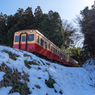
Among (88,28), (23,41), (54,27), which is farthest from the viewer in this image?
(54,27)

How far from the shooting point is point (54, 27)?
24.4m

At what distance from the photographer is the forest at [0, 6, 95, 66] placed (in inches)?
547

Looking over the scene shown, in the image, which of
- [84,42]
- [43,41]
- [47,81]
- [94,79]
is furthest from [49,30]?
[47,81]

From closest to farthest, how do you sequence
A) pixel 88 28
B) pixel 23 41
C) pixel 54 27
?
Answer: pixel 23 41
pixel 88 28
pixel 54 27

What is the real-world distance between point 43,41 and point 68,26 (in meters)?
21.3

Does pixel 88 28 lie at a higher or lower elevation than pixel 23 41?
higher

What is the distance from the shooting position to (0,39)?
96.5 feet

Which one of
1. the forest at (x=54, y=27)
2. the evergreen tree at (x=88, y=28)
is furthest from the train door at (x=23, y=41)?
the evergreen tree at (x=88, y=28)

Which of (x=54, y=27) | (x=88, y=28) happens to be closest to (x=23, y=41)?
(x=88, y=28)

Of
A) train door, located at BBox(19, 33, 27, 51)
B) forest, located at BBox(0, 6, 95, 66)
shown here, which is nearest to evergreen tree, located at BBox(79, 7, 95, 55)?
forest, located at BBox(0, 6, 95, 66)

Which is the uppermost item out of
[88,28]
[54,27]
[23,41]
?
[54,27]

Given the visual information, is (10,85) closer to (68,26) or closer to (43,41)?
(43,41)

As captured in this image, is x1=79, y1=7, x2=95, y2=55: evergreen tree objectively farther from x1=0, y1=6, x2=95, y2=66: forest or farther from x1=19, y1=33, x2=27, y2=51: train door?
x1=19, y1=33, x2=27, y2=51: train door

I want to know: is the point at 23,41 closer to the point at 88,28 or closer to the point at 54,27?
the point at 88,28
